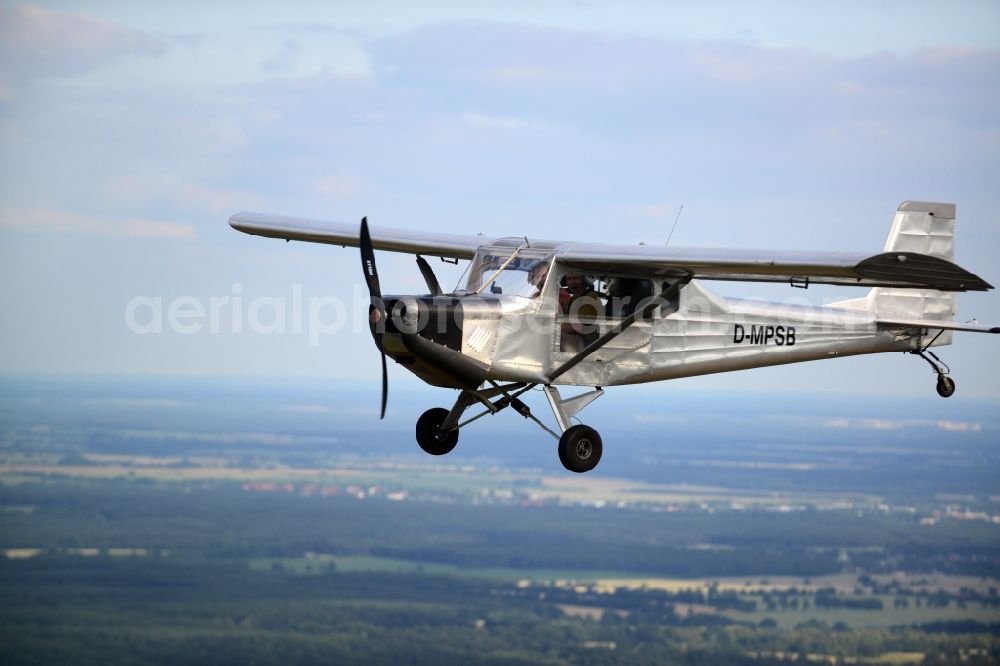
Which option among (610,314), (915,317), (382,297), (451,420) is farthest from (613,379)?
(915,317)

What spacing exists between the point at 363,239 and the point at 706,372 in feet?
20.5

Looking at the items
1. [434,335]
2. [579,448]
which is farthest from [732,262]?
[434,335]

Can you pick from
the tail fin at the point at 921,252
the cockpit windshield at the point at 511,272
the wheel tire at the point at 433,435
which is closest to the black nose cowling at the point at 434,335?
the cockpit windshield at the point at 511,272

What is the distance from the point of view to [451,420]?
69.6 feet

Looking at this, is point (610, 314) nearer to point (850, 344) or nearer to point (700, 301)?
point (700, 301)

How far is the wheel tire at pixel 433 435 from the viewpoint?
829 inches

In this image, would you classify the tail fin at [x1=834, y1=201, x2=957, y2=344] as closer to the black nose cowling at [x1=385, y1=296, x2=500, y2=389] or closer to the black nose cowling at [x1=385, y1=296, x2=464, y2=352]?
the black nose cowling at [x1=385, y1=296, x2=500, y2=389]

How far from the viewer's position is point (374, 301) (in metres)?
18.5

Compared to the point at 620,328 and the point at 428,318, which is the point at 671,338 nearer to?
the point at 620,328

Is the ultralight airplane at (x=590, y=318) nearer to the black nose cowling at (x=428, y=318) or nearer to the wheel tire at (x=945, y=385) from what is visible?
the black nose cowling at (x=428, y=318)

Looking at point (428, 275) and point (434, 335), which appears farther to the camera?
point (428, 275)

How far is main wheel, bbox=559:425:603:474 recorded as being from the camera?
19.8m

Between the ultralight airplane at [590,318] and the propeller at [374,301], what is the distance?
0.02 m

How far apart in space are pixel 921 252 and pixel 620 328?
6.76 meters
